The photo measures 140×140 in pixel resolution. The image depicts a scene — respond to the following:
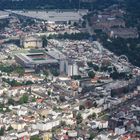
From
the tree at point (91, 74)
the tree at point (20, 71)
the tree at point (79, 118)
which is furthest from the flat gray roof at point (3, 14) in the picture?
the tree at point (79, 118)

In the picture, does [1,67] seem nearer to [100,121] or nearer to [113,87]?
[113,87]

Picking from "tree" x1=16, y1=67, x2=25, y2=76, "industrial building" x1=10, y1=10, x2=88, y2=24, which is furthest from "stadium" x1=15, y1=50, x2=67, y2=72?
"industrial building" x1=10, y1=10, x2=88, y2=24

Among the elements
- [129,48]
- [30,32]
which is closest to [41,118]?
[129,48]

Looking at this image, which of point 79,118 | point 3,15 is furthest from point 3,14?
point 79,118

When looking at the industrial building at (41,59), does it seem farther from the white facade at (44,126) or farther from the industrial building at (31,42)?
the white facade at (44,126)

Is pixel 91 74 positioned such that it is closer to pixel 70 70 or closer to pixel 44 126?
pixel 70 70

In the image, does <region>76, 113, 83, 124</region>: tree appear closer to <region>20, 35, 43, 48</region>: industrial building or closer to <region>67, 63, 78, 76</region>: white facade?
<region>67, 63, 78, 76</region>: white facade
